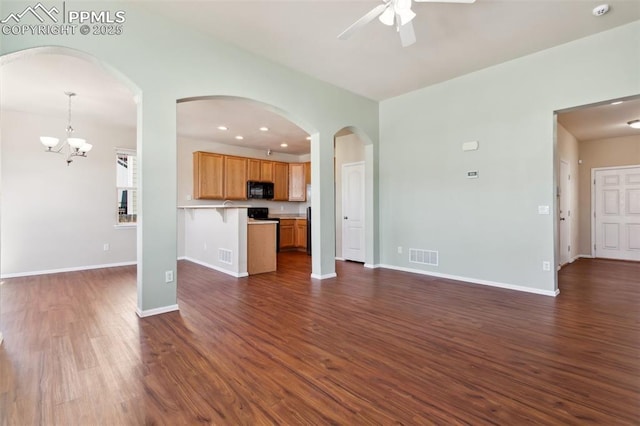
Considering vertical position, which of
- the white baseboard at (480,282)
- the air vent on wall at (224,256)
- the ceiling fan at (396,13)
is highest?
the ceiling fan at (396,13)

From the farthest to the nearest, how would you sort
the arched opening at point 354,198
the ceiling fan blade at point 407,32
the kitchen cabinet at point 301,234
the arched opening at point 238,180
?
the kitchen cabinet at point 301,234 < the arched opening at point 354,198 < the arched opening at point 238,180 < the ceiling fan blade at point 407,32

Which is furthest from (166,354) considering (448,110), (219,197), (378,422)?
(219,197)

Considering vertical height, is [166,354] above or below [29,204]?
below

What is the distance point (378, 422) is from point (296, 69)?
434cm

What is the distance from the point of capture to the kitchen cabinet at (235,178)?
25.2 feet

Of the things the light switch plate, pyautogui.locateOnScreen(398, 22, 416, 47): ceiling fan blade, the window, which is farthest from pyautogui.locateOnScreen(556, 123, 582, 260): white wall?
the window

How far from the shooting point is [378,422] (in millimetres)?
1610

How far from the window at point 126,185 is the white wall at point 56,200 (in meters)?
0.12

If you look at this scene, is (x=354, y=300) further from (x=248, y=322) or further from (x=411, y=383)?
(x=411, y=383)

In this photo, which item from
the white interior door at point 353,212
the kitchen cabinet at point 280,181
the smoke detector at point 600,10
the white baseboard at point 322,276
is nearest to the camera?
the smoke detector at point 600,10

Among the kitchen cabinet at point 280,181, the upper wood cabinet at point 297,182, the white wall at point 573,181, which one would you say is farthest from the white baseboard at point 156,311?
the white wall at point 573,181

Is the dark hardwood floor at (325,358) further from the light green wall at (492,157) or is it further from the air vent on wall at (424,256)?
the air vent on wall at (424,256)

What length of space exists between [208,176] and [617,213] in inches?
384

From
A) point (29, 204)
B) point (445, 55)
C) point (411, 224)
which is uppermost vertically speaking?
point (445, 55)
